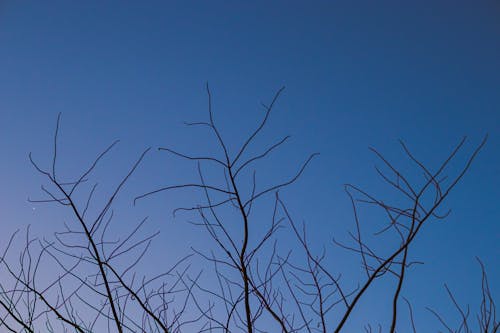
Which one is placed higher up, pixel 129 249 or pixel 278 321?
pixel 129 249

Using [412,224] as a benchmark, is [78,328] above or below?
below

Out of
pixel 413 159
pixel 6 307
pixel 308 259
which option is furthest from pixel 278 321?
pixel 6 307

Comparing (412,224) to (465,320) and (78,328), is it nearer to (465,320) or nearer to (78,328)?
(465,320)

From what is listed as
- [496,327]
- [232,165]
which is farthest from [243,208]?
[496,327]

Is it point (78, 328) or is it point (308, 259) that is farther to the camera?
point (308, 259)

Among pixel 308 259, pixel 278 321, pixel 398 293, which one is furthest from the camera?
pixel 308 259

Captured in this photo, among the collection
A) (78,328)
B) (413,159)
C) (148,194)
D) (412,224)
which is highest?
(413,159)

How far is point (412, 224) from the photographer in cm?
159

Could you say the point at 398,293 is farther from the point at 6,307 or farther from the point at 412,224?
the point at 6,307

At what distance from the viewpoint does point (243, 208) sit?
1.67 meters

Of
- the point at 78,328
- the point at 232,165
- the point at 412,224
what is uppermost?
the point at 232,165

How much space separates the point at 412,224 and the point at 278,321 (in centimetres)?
Result: 68

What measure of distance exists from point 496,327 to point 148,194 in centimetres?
167

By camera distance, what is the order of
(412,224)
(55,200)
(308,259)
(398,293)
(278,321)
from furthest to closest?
(308,259)
(55,200)
(278,321)
(412,224)
(398,293)
